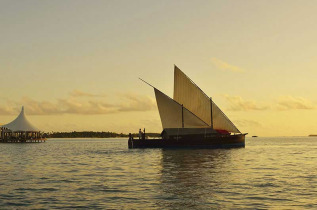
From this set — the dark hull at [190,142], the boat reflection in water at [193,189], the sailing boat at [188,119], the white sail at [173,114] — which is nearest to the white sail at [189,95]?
the sailing boat at [188,119]

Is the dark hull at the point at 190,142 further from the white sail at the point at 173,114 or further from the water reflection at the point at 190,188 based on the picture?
the water reflection at the point at 190,188

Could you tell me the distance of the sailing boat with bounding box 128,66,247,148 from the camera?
71.1 metres

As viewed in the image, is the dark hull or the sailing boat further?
the dark hull

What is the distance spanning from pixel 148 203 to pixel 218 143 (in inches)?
2295

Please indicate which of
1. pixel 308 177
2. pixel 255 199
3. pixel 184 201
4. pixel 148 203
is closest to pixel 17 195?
pixel 148 203

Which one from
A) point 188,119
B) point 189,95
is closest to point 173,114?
point 188,119

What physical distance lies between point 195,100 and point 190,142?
7196 millimetres

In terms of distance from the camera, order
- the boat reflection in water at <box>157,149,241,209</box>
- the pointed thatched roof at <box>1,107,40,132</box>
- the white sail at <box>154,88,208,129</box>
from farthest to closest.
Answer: the pointed thatched roof at <box>1,107,40,132</box>, the white sail at <box>154,88,208,129</box>, the boat reflection in water at <box>157,149,241,209</box>

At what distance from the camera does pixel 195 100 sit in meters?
72.1

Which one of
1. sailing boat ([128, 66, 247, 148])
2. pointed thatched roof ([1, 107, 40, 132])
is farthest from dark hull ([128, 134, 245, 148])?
pointed thatched roof ([1, 107, 40, 132])

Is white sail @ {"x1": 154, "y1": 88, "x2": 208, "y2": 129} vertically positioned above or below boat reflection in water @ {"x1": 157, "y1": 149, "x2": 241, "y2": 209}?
above

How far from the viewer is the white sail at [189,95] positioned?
7169 cm

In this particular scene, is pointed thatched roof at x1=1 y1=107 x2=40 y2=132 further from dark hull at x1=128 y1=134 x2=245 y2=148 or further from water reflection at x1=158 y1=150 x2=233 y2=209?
water reflection at x1=158 y1=150 x2=233 y2=209

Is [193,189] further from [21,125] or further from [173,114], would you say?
[21,125]
